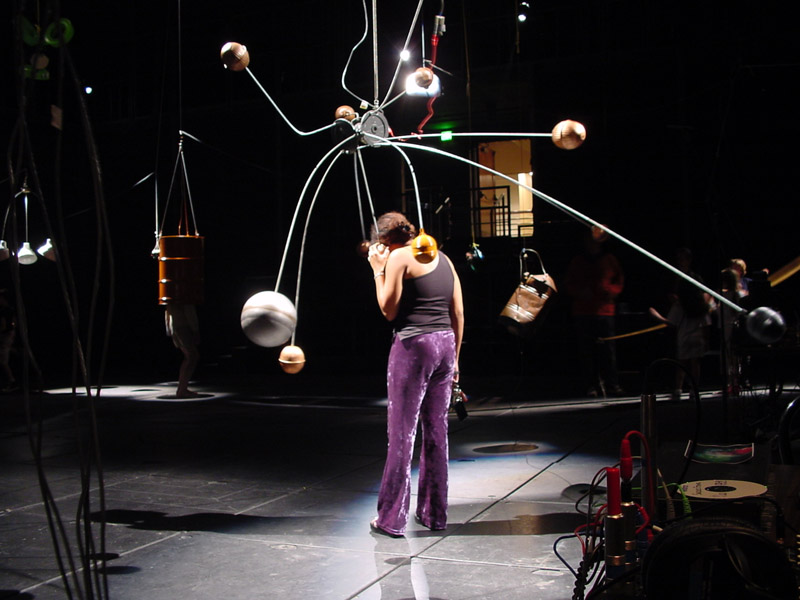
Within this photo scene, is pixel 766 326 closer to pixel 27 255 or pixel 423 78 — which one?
pixel 423 78

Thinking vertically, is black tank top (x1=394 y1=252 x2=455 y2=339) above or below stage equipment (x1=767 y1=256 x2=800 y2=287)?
below

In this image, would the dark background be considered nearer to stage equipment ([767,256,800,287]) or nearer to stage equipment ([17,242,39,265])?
stage equipment ([17,242,39,265])

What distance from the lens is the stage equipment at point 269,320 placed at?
3441 millimetres

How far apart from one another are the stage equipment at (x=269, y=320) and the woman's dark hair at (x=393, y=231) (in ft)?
3.15

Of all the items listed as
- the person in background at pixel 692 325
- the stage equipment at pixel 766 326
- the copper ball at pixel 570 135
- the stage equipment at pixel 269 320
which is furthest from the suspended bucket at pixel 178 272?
the person in background at pixel 692 325

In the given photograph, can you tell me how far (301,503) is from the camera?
4.95m

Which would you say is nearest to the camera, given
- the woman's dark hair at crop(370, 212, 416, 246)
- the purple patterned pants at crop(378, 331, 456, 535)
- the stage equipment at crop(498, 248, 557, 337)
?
the purple patterned pants at crop(378, 331, 456, 535)

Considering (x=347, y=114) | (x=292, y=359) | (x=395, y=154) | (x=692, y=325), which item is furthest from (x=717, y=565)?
(x=395, y=154)

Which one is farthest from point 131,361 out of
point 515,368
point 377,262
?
point 377,262

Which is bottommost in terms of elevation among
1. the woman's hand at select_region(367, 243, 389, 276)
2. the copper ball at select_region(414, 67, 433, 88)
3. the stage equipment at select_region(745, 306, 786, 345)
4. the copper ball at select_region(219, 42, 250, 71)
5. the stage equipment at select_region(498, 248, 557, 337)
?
the stage equipment at select_region(498, 248, 557, 337)

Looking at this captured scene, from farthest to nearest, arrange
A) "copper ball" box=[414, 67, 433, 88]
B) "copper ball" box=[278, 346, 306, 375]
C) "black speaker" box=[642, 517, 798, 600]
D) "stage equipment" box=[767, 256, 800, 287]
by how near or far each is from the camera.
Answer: "copper ball" box=[414, 67, 433, 88] < "copper ball" box=[278, 346, 306, 375] < "stage equipment" box=[767, 256, 800, 287] < "black speaker" box=[642, 517, 798, 600]

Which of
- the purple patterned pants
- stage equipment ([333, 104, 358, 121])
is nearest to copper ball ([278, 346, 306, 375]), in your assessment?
the purple patterned pants

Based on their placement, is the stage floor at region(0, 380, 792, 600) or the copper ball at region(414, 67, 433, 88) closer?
the stage floor at region(0, 380, 792, 600)

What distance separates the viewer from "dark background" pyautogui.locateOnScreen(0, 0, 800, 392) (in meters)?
12.6
